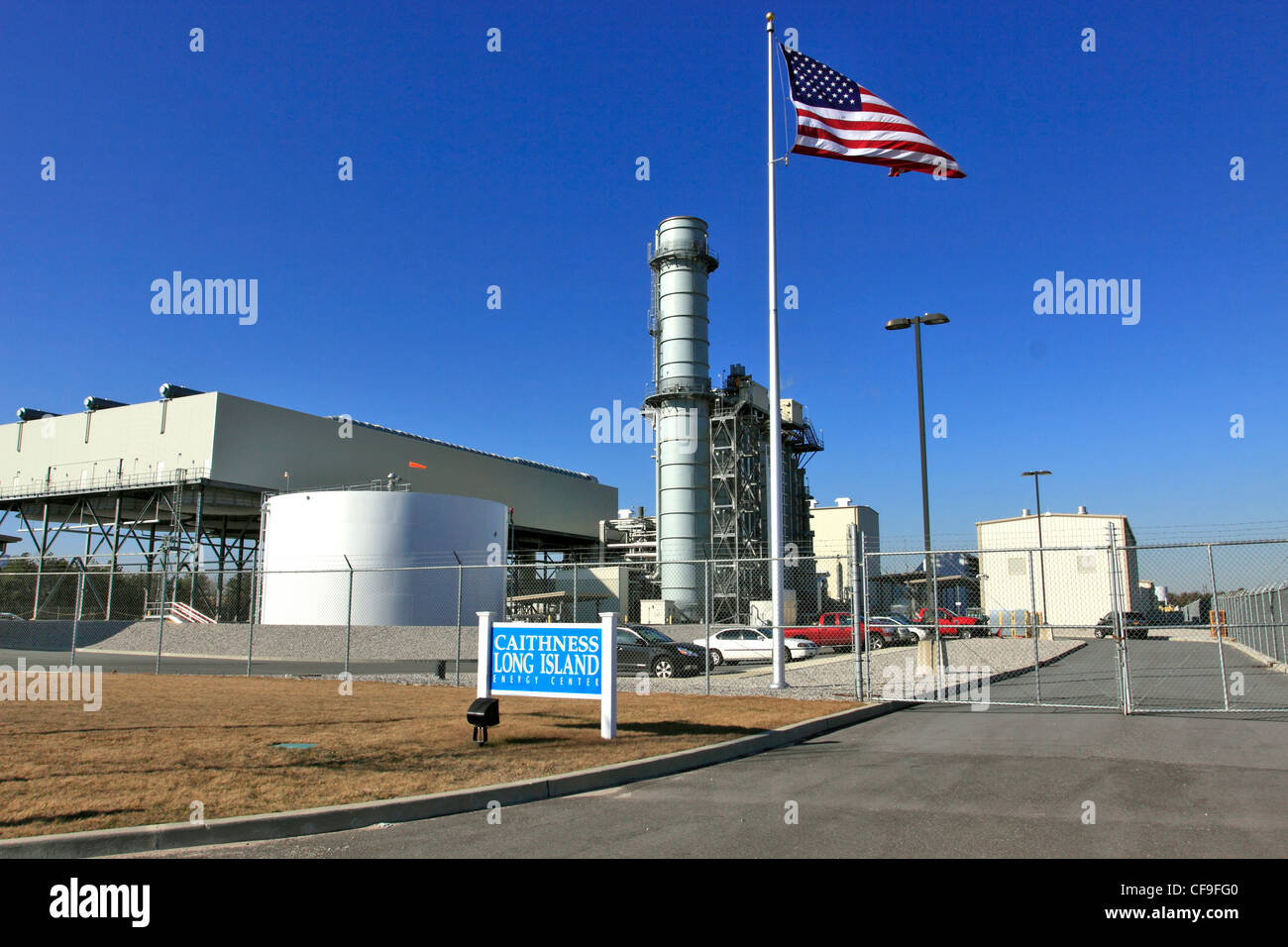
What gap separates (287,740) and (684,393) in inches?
1411

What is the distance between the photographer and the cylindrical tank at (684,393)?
44.5 m

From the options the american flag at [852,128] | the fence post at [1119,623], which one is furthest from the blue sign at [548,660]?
the american flag at [852,128]

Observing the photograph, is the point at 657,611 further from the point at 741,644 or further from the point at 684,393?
the point at 741,644

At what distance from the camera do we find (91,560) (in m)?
51.7

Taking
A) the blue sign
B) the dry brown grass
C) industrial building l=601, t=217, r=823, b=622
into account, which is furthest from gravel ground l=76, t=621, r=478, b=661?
industrial building l=601, t=217, r=823, b=622

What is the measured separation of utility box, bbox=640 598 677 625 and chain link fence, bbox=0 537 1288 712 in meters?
0.10

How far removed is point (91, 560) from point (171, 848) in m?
54.4

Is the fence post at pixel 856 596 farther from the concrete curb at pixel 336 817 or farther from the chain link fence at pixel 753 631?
the concrete curb at pixel 336 817

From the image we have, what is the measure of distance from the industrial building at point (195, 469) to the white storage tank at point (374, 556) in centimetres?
41

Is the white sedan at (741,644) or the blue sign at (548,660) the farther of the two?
the white sedan at (741,644)

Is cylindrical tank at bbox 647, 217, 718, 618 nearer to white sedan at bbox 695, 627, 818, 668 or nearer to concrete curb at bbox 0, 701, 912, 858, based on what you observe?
white sedan at bbox 695, 627, 818, 668

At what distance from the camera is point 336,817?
6.70m

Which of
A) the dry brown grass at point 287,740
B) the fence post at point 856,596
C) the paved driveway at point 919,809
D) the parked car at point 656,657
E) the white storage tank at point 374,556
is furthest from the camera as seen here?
the white storage tank at point 374,556

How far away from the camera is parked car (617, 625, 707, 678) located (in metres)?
20.2
